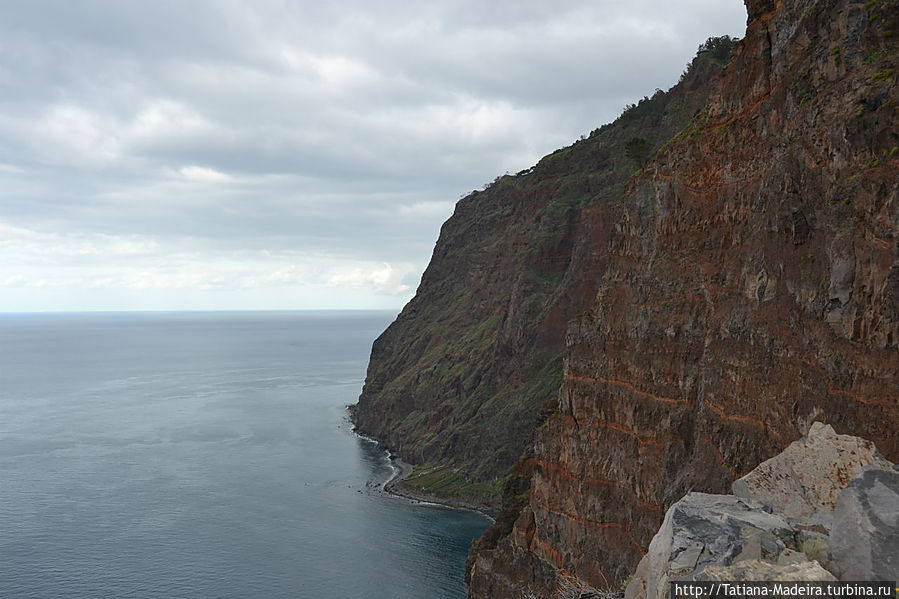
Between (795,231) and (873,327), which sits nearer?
(873,327)

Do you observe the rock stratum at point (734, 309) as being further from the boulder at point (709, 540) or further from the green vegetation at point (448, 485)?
the green vegetation at point (448, 485)

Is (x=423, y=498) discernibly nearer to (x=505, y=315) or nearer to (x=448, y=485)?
(x=448, y=485)

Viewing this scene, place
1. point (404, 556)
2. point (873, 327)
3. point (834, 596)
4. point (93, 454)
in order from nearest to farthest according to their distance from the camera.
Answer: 1. point (834, 596)
2. point (873, 327)
3. point (404, 556)
4. point (93, 454)

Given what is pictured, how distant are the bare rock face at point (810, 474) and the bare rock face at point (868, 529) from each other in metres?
2.54

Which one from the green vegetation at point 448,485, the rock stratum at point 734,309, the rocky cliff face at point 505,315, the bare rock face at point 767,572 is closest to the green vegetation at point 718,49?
the rocky cliff face at point 505,315

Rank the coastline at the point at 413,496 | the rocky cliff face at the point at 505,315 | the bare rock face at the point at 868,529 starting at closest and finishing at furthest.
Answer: the bare rock face at the point at 868,529, the coastline at the point at 413,496, the rocky cliff face at the point at 505,315

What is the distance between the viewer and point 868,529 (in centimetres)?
922

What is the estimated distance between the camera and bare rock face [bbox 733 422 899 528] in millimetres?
12617

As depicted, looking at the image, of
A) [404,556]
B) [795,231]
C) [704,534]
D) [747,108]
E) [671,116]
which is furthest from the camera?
[671,116]

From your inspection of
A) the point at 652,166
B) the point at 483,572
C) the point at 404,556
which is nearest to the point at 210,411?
the point at 404,556

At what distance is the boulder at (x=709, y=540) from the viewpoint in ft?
32.8

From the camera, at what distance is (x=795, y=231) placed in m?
29.5

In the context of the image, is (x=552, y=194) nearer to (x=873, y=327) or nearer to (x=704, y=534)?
(x=873, y=327)

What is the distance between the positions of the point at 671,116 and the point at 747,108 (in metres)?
69.3
